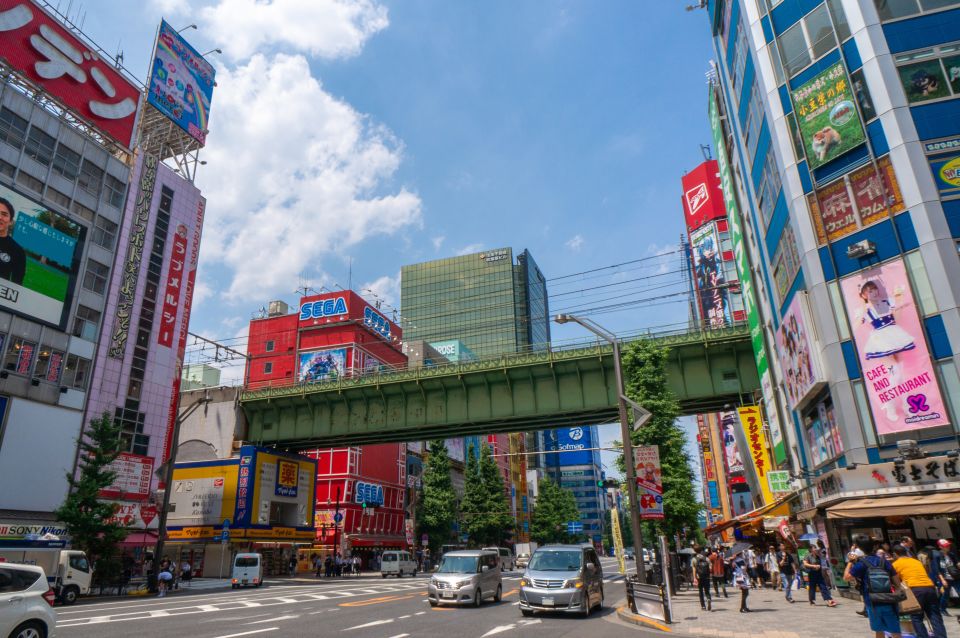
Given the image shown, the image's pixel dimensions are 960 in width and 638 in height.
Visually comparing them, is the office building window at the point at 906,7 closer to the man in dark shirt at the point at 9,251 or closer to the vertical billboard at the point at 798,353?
the vertical billboard at the point at 798,353

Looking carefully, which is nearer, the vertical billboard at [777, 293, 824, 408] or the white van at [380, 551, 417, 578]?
the vertical billboard at [777, 293, 824, 408]

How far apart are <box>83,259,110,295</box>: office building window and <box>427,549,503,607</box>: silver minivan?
107ft

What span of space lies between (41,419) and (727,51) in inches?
1809

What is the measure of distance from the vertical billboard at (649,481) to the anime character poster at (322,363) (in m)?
47.3

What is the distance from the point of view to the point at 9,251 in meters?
33.1

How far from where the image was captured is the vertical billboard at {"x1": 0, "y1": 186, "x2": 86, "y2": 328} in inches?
1302

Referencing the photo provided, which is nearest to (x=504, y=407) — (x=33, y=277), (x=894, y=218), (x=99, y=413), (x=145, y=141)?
(x=894, y=218)

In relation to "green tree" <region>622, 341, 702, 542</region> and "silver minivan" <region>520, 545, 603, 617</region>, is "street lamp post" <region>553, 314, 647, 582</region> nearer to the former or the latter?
"silver minivan" <region>520, 545, 603, 617</region>

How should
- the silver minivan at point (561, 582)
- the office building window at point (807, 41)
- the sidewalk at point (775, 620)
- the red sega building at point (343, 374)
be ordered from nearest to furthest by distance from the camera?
the sidewalk at point (775, 620) < the silver minivan at point (561, 582) < the office building window at point (807, 41) < the red sega building at point (343, 374)

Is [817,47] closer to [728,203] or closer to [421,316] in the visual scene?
[728,203]

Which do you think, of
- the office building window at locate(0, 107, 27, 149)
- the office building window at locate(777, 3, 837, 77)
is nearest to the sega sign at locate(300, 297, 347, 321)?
the office building window at locate(0, 107, 27, 149)

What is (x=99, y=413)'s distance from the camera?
3753 cm

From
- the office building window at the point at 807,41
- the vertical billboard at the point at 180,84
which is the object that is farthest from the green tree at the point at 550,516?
the office building window at the point at 807,41

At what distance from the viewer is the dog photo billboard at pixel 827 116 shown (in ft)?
71.1
